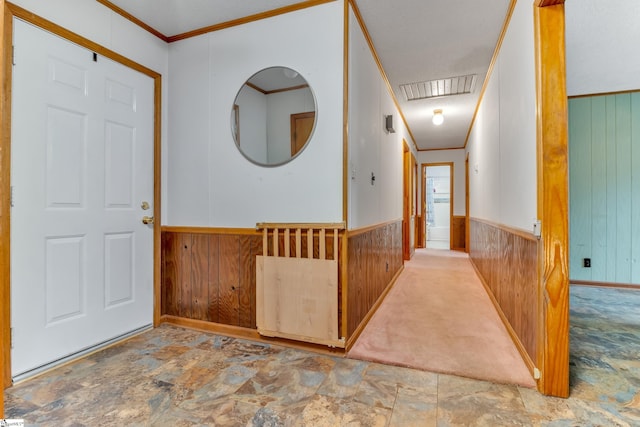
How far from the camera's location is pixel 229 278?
2264 millimetres

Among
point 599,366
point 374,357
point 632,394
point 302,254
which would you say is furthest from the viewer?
point 302,254

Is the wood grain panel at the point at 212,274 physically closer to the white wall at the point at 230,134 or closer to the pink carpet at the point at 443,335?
the white wall at the point at 230,134

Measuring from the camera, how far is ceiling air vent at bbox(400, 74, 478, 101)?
10.6 ft

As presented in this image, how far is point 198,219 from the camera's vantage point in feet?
7.82

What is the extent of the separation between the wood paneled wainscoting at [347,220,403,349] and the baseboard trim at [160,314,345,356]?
7.1 inches

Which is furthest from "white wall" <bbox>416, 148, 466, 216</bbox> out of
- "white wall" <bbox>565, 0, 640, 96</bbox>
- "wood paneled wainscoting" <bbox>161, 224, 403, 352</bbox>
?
"wood paneled wainscoting" <bbox>161, 224, 403, 352</bbox>

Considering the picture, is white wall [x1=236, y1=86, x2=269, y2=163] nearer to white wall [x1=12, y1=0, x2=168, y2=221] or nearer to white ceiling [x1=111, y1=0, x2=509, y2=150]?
white ceiling [x1=111, y1=0, x2=509, y2=150]

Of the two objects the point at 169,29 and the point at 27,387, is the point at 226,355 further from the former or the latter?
the point at 169,29

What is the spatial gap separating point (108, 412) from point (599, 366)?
8.53 ft

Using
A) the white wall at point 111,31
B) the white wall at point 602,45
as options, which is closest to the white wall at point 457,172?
the white wall at point 602,45

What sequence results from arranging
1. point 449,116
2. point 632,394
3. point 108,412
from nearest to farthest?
point 108,412
point 632,394
point 449,116

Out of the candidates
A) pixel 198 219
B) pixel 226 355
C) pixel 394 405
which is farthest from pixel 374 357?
pixel 198 219

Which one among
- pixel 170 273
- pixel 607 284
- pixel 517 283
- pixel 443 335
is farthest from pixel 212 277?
pixel 607 284

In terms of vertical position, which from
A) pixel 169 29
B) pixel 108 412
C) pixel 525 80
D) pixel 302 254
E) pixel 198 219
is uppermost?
pixel 169 29
